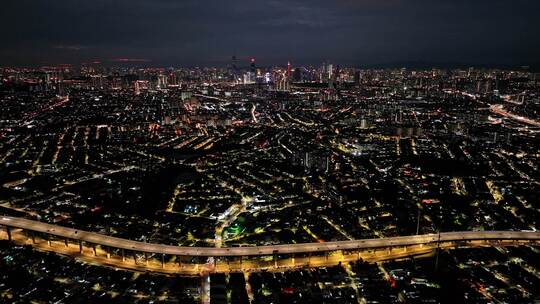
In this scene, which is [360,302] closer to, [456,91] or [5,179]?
[5,179]

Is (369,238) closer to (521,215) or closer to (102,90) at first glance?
(521,215)

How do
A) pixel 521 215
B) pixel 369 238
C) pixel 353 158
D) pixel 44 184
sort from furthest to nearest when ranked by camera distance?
pixel 353 158 → pixel 44 184 → pixel 521 215 → pixel 369 238

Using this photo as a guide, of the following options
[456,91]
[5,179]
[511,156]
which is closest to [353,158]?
[511,156]

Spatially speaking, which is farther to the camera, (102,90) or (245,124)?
(102,90)

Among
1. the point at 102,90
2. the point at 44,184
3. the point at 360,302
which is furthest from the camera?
the point at 102,90


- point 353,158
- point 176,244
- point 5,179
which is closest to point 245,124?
point 353,158


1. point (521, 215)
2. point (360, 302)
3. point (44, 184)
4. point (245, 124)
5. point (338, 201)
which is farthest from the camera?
point (245, 124)
